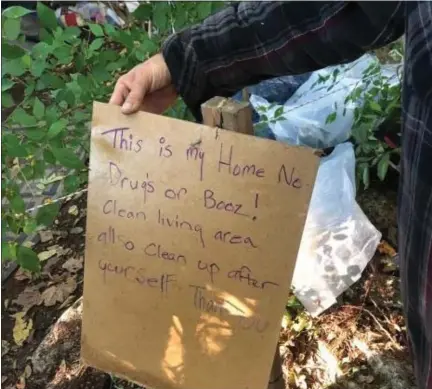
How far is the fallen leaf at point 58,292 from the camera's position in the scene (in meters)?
2.26

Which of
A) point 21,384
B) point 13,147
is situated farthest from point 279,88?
point 21,384

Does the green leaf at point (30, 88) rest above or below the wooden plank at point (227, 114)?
below

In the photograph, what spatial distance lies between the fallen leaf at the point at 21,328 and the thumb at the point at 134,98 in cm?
135

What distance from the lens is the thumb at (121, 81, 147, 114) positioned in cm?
104

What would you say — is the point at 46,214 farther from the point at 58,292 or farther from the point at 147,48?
the point at 58,292

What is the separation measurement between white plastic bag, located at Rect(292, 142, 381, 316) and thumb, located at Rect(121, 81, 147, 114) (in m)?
0.98

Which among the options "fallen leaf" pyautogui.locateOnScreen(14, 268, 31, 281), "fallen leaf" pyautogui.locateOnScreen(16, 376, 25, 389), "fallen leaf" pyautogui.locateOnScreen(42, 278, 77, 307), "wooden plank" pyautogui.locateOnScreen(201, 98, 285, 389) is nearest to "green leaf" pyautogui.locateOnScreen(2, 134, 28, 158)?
"wooden plank" pyautogui.locateOnScreen(201, 98, 285, 389)

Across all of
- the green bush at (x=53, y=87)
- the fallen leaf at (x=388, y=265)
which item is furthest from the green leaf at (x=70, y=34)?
the fallen leaf at (x=388, y=265)

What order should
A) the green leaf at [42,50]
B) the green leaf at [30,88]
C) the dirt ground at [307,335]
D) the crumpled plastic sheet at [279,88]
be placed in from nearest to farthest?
the green leaf at [42,50]
the green leaf at [30,88]
the dirt ground at [307,335]
the crumpled plastic sheet at [279,88]

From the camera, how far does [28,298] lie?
90.3 inches

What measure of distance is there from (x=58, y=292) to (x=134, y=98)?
1424 millimetres

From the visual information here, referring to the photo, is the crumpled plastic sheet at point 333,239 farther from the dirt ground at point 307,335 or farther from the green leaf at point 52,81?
the green leaf at point 52,81

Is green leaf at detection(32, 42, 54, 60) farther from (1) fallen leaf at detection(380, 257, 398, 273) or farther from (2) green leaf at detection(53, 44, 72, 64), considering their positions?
(1) fallen leaf at detection(380, 257, 398, 273)

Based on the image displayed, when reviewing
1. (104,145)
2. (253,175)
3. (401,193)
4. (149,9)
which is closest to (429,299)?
(401,193)
